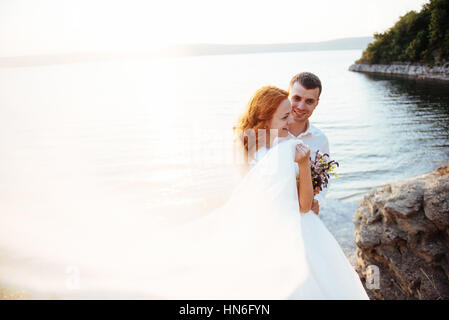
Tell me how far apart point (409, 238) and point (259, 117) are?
3.63 m

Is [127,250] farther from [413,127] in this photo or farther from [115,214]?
[413,127]

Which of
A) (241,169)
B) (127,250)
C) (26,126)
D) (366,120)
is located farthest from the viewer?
(26,126)

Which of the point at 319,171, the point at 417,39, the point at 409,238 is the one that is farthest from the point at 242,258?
the point at 417,39

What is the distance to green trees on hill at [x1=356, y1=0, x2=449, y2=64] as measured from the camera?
65.3m

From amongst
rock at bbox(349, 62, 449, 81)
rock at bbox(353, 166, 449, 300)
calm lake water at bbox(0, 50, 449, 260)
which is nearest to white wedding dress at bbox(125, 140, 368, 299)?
rock at bbox(353, 166, 449, 300)

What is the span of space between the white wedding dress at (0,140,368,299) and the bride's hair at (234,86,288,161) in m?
0.25

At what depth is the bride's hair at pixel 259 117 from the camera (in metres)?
3.00

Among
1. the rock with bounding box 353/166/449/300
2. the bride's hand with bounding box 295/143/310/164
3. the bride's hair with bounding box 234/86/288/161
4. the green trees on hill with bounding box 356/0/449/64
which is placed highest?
the green trees on hill with bounding box 356/0/449/64

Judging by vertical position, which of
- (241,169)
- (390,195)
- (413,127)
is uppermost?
(241,169)

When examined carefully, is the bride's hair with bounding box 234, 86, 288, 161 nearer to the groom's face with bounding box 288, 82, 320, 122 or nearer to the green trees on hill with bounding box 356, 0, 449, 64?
the groom's face with bounding box 288, 82, 320, 122

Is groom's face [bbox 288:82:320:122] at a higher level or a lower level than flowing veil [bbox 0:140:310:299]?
higher
